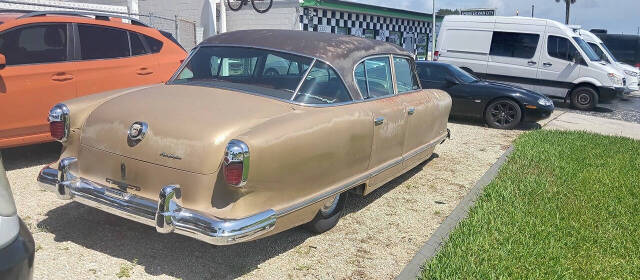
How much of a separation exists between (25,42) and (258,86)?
2785 millimetres

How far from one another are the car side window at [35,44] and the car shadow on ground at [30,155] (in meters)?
1.07

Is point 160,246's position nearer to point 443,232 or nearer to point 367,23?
point 443,232

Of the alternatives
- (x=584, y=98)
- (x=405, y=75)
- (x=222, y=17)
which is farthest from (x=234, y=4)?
(x=405, y=75)

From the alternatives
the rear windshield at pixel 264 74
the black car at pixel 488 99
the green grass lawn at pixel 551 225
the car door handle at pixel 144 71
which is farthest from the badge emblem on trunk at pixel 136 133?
the black car at pixel 488 99

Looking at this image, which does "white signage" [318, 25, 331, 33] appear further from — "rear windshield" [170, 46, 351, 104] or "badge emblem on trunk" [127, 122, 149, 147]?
"badge emblem on trunk" [127, 122, 149, 147]

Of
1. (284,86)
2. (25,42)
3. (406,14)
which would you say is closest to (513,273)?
(284,86)

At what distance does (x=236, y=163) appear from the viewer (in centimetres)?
287

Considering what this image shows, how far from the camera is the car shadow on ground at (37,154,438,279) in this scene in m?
3.31

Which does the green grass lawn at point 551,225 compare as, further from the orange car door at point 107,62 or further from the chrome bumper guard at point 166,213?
the orange car door at point 107,62

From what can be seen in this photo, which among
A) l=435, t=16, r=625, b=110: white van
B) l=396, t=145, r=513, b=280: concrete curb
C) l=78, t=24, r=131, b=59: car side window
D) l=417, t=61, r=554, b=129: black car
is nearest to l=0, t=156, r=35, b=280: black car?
l=396, t=145, r=513, b=280: concrete curb

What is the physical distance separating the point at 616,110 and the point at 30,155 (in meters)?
13.5

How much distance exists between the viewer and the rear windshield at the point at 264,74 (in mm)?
3852

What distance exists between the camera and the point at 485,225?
414cm

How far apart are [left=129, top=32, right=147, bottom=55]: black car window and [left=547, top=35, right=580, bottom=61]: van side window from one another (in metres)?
10.1
